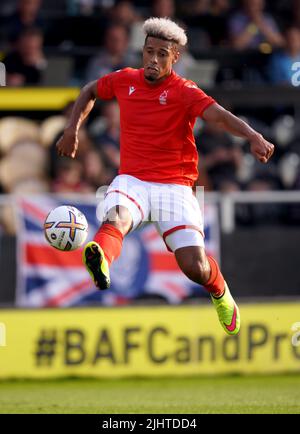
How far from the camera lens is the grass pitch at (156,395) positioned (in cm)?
1027

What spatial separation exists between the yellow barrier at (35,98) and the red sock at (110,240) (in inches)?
241

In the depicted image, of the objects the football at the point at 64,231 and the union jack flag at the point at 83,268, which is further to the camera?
the union jack flag at the point at 83,268

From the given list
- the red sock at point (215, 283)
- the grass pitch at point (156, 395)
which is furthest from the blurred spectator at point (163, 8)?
the red sock at point (215, 283)

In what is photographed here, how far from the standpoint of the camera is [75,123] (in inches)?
393

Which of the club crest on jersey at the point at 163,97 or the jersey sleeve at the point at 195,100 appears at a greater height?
the club crest on jersey at the point at 163,97

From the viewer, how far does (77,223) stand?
9.48 meters

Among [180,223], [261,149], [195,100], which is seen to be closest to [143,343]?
[180,223]

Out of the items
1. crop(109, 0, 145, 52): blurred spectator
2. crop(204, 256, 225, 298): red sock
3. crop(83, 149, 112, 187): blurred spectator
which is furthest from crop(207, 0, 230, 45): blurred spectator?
crop(204, 256, 225, 298): red sock

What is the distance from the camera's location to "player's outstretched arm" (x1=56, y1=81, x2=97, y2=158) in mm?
9836

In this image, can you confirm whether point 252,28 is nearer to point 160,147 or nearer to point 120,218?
point 160,147

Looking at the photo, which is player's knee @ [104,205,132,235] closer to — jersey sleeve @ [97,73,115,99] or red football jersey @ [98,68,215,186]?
red football jersey @ [98,68,215,186]

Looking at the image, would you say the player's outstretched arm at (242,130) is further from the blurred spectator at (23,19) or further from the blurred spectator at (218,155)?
the blurred spectator at (23,19)

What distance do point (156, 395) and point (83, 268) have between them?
246 centimetres
